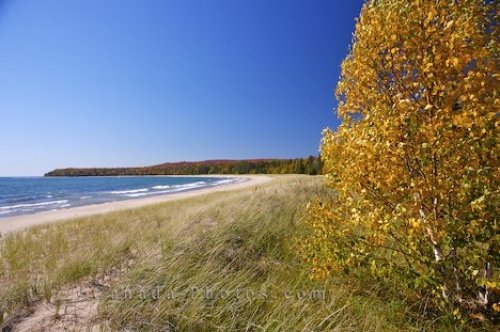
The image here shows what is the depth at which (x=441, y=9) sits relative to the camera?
3.74 meters

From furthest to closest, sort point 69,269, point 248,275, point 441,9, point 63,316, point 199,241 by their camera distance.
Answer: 1. point 199,241
2. point 69,269
3. point 248,275
4. point 63,316
5. point 441,9

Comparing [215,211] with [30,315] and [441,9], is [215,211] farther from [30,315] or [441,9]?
[441,9]

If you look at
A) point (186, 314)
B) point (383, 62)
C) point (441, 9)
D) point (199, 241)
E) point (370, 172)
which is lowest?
point (186, 314)

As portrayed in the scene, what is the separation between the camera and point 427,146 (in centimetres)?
291

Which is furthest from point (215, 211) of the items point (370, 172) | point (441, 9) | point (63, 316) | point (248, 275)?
point (441, 9)

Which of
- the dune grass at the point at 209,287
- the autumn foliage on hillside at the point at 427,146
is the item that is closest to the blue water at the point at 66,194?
the dune grass at the point at 209,287

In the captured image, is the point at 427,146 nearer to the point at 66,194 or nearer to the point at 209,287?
the point at 209,287

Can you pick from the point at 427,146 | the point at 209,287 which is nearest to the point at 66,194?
the point at 209,287

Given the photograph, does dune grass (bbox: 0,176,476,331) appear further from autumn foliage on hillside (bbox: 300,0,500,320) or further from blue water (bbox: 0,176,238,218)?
blue water (bbox: 0,176,238,218)

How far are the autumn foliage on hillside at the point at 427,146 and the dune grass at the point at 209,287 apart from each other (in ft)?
2.16

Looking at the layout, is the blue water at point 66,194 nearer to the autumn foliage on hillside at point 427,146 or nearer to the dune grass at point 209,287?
the dune grass at point 209,287

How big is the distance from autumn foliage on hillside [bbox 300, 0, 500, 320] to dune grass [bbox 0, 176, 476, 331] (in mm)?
659

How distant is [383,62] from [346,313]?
3.37 meters

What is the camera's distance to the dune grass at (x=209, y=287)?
13.2 ft
